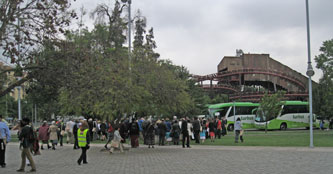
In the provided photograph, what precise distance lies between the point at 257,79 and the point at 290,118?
69.0 feet

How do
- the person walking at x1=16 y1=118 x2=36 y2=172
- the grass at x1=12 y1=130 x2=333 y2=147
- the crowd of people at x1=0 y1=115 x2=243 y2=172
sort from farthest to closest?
the grass at x1=12 y1=130 x2=333 y2=147 < the crowd of people at x1=0 y1=115 x2=243 y2=172 < the person walking at x1=16 y1=118 x2=36 y2=172

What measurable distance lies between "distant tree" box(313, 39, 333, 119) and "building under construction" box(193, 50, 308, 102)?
64.5 ft

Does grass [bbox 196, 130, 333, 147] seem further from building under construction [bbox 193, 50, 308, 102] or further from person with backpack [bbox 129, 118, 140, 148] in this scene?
A: building under construction [bbox 193, 50, 308, 102]

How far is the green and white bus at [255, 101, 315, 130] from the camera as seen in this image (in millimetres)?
45438

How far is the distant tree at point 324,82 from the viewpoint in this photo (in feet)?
112

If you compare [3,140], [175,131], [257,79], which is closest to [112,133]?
[175,131]

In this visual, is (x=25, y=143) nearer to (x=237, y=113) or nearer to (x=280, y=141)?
(x=280, y=141)

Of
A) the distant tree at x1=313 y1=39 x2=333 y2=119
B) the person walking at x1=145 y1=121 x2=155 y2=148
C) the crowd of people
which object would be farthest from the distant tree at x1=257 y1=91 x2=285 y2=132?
the person walking at x1=145 y1=121 x2=155 y2=148

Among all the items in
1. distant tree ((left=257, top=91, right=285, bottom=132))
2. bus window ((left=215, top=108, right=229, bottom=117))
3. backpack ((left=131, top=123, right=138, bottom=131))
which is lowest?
backpack ((left=131, top=123, right=138, bottom=131))

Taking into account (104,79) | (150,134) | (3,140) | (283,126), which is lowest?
(283,126)

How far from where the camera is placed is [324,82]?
123 ft

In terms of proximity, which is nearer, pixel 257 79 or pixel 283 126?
pixel 283 126

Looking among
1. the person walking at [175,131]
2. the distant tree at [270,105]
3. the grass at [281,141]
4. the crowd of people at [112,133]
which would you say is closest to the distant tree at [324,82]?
the distant tree at [270,105]

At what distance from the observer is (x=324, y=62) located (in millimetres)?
36719
